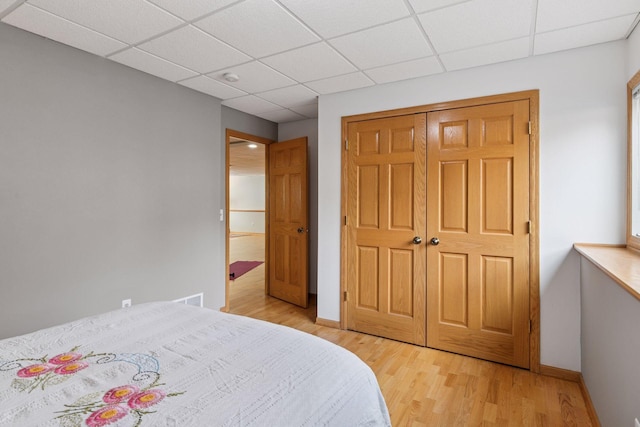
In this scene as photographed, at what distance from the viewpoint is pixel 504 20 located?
204cm

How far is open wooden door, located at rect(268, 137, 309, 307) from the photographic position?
416 cm

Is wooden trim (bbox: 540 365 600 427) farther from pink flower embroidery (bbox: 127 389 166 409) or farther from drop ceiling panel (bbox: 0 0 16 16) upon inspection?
drop ceiling panel (bbox: 0 0 16 16)

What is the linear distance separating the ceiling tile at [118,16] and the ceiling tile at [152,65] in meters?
0.28

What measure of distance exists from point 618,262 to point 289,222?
128 inches

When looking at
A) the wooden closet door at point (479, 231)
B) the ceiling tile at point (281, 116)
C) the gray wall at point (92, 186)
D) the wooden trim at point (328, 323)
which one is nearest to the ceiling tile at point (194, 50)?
the gray wall at point (92, 186)

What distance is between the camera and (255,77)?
2986 mm

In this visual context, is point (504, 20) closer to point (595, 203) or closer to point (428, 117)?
point (428, 117)

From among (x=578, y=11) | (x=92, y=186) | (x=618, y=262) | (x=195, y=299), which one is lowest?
(x=195, y=299)

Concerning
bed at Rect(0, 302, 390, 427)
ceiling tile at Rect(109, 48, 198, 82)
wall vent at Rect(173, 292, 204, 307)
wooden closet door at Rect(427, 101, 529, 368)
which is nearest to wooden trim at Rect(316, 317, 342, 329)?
wooden closet door at Rect(427, 101, 529, 368)

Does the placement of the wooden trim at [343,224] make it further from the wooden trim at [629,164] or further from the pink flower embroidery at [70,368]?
the pink flower embroidery at [70,368]

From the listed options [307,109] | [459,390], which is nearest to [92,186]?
[307,109]

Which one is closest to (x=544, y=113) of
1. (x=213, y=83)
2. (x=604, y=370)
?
(x=604, y=370)

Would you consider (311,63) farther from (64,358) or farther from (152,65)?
(64,358)

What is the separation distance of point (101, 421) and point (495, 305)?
2.69 meters
